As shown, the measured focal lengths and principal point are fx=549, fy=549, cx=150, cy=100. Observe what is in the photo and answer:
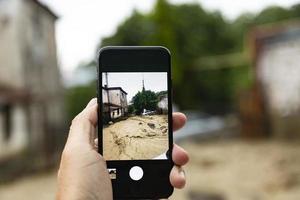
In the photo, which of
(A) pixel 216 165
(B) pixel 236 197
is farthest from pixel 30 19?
(B) pixel 236 197

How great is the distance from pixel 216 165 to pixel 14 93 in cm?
288

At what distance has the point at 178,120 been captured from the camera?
0.97m

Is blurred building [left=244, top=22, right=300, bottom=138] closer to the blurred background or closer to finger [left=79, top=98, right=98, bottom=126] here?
the blurred background

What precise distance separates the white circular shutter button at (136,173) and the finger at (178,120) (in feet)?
0.32

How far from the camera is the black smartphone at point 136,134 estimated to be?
0.94m

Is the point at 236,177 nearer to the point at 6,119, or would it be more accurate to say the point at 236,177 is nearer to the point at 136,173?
the point at 6,119

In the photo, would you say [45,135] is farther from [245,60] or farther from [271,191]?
[245,60]

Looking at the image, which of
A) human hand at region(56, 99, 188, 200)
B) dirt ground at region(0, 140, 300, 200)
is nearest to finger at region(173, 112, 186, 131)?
human hand at region(56, 99, 188, 200)

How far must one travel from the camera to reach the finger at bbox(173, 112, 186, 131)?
0.96 metres

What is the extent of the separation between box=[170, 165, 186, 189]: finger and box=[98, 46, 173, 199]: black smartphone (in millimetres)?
15

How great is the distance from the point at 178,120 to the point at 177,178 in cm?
10

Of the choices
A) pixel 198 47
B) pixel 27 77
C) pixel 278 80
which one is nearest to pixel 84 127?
pixel 27 77

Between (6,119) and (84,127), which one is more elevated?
(84,127)

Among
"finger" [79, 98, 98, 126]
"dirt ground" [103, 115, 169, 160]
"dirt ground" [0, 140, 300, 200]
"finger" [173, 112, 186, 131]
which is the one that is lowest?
"dirt ground" [0, 140, 300, 200]
